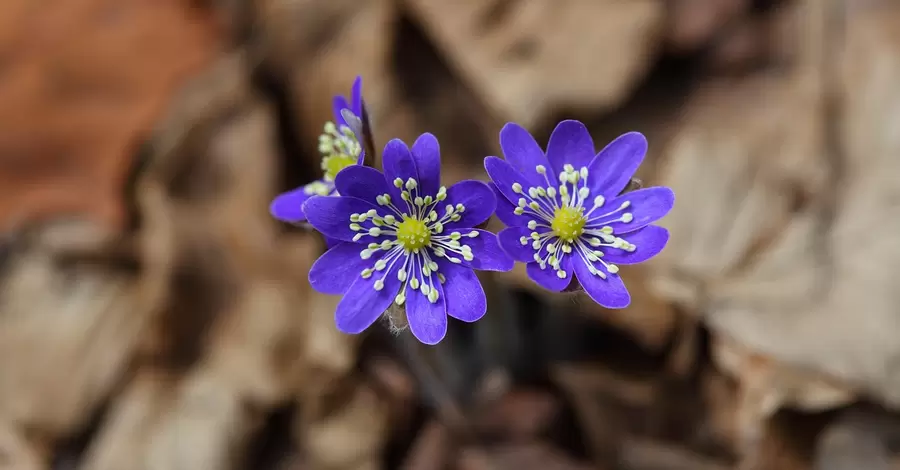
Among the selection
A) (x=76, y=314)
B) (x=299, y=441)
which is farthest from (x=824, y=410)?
(x=76, y=314)

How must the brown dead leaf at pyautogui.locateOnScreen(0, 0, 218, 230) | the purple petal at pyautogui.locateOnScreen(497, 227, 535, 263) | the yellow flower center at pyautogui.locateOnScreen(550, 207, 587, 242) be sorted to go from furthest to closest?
the brown dead leaf at pyautogui.locateOnScreen(0, 0, 218, 230) → the yellow flower center at pyautogui.locateOnScreen(550, 207, 587, 242) → the purple petal at pyautogui.locateOnScreen(497, 227, 535, 263)

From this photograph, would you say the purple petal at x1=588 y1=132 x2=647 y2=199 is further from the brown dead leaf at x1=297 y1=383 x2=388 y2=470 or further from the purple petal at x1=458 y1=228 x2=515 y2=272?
the brown dead leaf at x1=297 y1=383 x2=388 y2=470

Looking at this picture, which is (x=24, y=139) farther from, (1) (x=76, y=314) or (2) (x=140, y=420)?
(2) (x=140, y=420)

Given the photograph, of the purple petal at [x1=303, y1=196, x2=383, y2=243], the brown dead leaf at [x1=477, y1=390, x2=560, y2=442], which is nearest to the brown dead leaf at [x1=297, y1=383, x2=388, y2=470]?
the brown dead leaf at [x1=477, y1=390, x2=560, y2=442]

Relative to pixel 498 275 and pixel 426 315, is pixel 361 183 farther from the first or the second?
pixel 498 275

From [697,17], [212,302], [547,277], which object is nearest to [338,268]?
[547,277]

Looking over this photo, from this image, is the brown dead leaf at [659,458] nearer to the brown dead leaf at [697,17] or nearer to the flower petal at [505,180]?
the flower petal at [505,180]

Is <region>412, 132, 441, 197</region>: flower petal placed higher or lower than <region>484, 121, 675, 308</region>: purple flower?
lower
